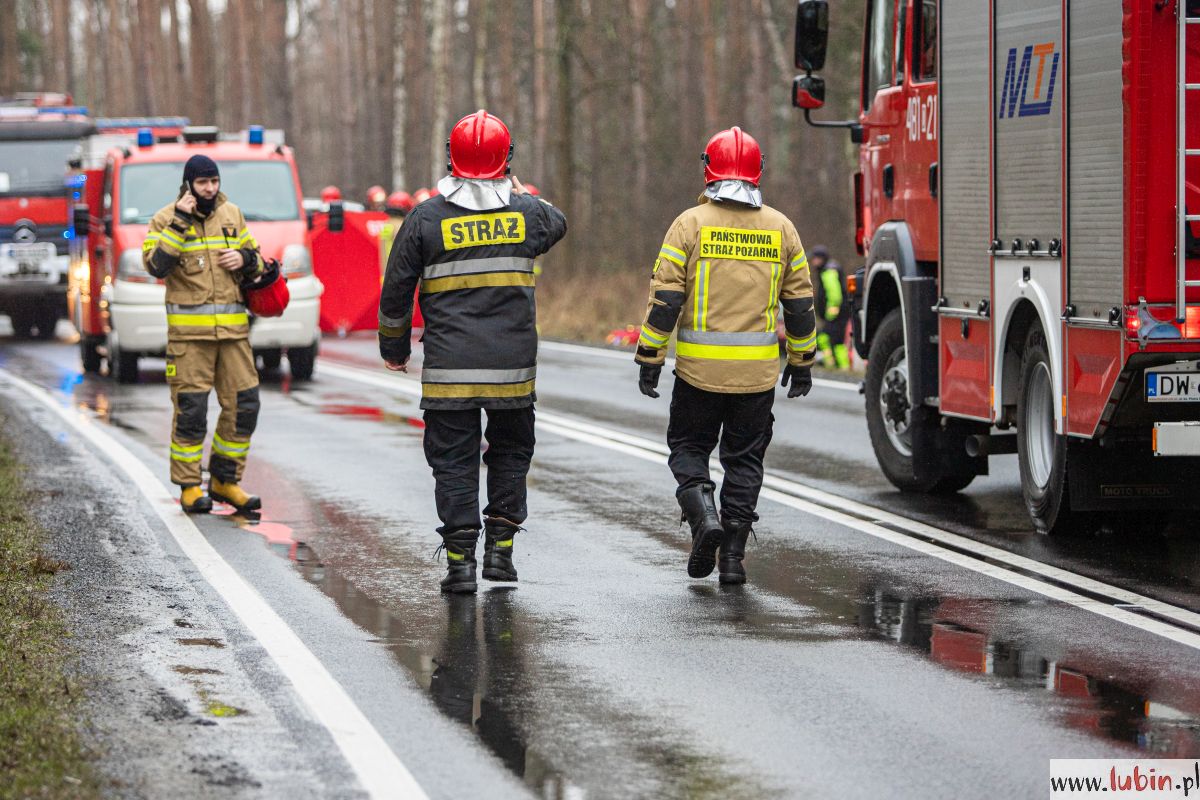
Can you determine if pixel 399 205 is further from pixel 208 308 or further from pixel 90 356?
pixel 208 308

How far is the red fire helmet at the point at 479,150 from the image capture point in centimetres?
790

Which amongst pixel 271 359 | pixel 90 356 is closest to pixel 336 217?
pixel 271 359

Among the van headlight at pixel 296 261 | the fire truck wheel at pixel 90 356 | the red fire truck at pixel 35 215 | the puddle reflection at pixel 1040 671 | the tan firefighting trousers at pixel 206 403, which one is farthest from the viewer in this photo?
the red fire truck at pixel 35 215

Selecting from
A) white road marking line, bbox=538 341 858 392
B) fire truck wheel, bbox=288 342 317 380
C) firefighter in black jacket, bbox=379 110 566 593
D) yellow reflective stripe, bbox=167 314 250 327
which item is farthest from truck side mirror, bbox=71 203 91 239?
firefighter in black jacket, bbox=379 110 566 593

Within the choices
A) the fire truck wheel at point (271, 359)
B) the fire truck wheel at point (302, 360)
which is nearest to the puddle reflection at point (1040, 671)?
the fire truck wheel at point (302, 360)

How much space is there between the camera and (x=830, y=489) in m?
11.3

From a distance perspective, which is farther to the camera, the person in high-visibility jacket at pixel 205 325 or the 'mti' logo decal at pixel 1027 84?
the person in high-visibility jacket at pixel 205 325

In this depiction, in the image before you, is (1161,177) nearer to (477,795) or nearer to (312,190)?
(477,795)

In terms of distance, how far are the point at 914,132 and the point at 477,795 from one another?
6.59 meters

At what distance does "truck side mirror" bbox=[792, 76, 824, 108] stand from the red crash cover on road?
9.74 m

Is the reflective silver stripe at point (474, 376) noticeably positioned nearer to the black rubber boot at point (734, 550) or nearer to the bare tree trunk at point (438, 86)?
the black rubber boot at point (734, 550)

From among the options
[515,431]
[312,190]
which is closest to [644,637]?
[515,431]

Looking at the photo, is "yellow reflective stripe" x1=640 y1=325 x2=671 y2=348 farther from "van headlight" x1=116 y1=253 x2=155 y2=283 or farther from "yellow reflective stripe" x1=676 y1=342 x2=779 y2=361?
"van headlight" x1=116 y1=253 x2=155 y2=283

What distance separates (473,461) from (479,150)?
128 cm
